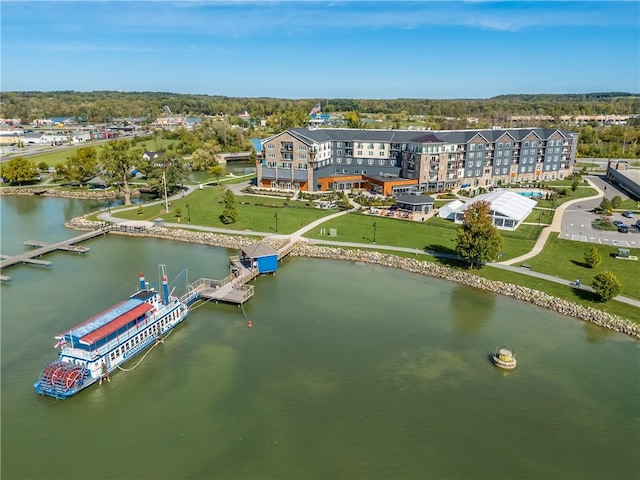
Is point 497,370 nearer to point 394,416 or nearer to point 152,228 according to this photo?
point 394,416

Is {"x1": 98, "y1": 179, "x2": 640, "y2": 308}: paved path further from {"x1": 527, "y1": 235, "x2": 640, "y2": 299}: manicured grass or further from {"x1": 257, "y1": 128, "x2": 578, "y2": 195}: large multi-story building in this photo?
{"x1": 257, "y1": 128, "x2": 578, "y2": 195}: large multi-story building

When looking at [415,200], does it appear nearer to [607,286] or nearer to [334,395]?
[607,286]

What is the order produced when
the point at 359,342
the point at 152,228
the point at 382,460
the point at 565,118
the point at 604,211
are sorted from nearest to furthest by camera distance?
the point at 382,460
the point at 359,342
the point at 152,228
the point at 604,211
the point at 565,118

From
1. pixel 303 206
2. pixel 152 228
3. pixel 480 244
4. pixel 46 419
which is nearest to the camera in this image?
pixel 46 419

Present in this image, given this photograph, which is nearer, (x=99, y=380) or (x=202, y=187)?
(x=99, y=380)

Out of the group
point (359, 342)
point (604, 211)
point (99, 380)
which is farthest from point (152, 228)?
point (604, 211)

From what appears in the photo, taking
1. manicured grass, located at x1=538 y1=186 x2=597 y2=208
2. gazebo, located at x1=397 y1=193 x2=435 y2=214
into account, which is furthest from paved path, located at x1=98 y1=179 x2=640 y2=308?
gazebo, located at x1=397 y1=193 x2=435 y2=214

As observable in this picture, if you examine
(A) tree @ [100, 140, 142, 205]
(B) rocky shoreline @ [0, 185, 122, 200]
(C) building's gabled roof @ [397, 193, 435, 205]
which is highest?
(A) tree @ [100, 140, 142, 205]

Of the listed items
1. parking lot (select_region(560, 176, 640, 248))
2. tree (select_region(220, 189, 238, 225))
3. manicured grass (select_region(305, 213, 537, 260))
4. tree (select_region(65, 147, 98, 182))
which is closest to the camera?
manicured grass (select_region(305, 213, 537, 260))

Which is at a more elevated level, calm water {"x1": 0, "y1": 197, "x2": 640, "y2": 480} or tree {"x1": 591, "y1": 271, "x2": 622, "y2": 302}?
tree {"x1": 591, "y1": 271, "x2": 622, "y2": 302}
